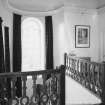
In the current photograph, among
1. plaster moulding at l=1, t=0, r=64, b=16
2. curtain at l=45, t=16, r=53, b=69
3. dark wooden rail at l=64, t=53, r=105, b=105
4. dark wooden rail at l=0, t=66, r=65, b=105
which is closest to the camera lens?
dark wooden rail at l=0, t=66, r=65, b=105

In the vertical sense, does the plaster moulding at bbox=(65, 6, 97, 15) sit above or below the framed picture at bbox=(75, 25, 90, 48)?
above

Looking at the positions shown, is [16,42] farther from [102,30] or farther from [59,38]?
[102,30]

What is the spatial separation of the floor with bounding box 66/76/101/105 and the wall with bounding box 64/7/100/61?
6.75 ft

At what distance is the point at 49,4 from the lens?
5.52m

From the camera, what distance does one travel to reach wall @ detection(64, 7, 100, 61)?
5469 millimetres

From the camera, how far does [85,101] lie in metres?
2.88

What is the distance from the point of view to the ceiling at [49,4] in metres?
5.31

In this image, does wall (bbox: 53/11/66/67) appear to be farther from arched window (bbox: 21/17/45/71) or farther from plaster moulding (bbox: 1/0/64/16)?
arched window (bbox: 21/17/45/71)

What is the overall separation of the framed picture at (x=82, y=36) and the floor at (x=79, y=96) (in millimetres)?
2168

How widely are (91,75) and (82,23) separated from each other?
2.92 metres

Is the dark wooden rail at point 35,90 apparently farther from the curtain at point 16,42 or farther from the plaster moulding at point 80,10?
the plaster moulding at point 80,10

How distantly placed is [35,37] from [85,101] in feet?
13.2

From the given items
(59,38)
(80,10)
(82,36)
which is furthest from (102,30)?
(59,38)

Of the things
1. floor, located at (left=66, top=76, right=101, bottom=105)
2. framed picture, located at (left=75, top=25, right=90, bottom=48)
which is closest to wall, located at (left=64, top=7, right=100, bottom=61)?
framed picture, located at (left=75, top=25, right=90, bottom=48)
